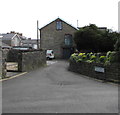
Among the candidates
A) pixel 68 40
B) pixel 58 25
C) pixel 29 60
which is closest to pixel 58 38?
pixel 68 40

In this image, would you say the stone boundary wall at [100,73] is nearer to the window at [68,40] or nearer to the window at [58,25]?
the window at [68,40]

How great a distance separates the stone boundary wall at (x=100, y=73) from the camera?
464 inches

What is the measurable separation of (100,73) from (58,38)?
34952 mm

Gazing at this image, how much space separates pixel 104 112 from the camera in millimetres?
5832

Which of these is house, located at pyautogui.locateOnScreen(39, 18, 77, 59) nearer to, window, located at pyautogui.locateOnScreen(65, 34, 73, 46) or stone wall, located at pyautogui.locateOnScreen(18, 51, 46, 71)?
window, located at pyautogui.locateOnScreen(65, 34, 73, 46)

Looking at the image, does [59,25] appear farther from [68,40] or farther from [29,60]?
[29,60]

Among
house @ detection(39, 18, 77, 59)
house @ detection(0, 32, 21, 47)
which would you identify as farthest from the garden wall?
house @ detection(0, 32, 21, 47)

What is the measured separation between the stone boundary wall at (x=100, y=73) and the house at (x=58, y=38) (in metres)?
29.6

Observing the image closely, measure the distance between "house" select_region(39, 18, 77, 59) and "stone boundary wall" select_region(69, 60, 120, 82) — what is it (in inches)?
1164

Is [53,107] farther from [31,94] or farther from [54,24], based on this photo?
[54,24]

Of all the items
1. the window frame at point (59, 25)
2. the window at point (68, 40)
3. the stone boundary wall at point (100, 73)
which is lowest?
the stone boundary wall at point (100, 73)

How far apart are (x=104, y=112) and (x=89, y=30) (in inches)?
1324

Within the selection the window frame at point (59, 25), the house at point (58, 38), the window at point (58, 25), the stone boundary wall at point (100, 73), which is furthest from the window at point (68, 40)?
the stone boundary wall at point (100, 73)

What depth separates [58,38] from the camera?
47688 mm
